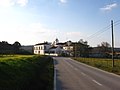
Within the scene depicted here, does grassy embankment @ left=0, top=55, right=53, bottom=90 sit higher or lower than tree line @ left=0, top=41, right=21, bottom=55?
lower

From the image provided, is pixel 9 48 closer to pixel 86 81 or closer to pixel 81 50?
pixel 81 50

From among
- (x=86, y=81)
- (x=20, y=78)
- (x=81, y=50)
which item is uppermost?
(x=81, y=50)

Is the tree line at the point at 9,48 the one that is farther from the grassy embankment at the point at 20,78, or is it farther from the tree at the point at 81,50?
the grassy embankment at the point at 20,78

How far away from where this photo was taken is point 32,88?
1535 cm

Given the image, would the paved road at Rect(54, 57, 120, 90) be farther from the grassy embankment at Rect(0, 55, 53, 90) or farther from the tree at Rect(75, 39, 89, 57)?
the tree at Rect(75, 39, 89, 57)

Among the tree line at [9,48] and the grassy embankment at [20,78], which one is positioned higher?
the tree line at [9,48]

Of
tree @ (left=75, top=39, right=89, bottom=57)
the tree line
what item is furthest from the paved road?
tree @ (left=75, top=39, right=89, bottom=57)

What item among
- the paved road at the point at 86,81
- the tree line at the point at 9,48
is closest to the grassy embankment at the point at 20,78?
the paved road at the point at 86,81

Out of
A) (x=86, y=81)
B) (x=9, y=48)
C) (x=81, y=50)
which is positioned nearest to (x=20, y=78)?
(x=86, y=81)

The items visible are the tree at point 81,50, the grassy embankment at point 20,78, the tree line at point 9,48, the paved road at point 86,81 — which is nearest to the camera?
the grassy embankment at point 20,78

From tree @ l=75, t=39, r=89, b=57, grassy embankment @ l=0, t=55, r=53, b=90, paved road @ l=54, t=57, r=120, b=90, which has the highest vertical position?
tree @ l=75, t=39, r=89, b=57

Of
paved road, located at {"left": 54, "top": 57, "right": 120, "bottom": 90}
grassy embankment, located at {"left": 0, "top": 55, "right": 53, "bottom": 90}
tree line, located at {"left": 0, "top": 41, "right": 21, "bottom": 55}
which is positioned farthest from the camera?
tree line, located at {"left": 0, "top": 41, "right": 21, "bottom": 55}

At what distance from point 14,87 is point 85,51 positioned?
11450cm

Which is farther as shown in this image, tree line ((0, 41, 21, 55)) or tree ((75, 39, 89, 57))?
tree ((75, 39, 89, 57))
